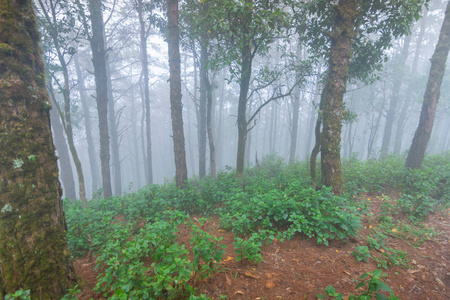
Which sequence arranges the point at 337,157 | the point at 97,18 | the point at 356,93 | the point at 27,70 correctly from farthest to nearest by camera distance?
the point at 356,93 → the point at 97,18 → the point at 337,157 → the point at 27,70

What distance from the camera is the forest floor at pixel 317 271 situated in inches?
108

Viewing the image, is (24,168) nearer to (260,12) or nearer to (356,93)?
(260,12)

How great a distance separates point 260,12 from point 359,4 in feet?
9.13

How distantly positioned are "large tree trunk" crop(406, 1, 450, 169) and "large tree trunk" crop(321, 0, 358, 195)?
16.9 feet

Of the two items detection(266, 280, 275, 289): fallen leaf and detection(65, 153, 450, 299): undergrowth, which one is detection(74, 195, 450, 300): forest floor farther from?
detection(65, 153, 450, 299): undergrowth

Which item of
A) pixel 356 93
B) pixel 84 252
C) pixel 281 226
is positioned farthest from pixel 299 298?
pixel 356 93

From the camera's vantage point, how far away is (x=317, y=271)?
3186mm

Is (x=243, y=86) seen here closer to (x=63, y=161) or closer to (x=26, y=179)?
(x=26, y=179)

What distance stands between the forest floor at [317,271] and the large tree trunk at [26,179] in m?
0.60

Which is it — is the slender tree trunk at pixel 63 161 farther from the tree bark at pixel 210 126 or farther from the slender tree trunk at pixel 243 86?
the slender tree trunk at pixel 243 86

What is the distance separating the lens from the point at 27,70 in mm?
2490

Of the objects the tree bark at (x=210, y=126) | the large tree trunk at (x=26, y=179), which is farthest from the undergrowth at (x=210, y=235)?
the tree bark at (x=210, y=126)

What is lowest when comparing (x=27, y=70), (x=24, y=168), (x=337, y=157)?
(x=337, y=157)

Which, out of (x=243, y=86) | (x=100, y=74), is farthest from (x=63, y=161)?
(x=243, y=86)
